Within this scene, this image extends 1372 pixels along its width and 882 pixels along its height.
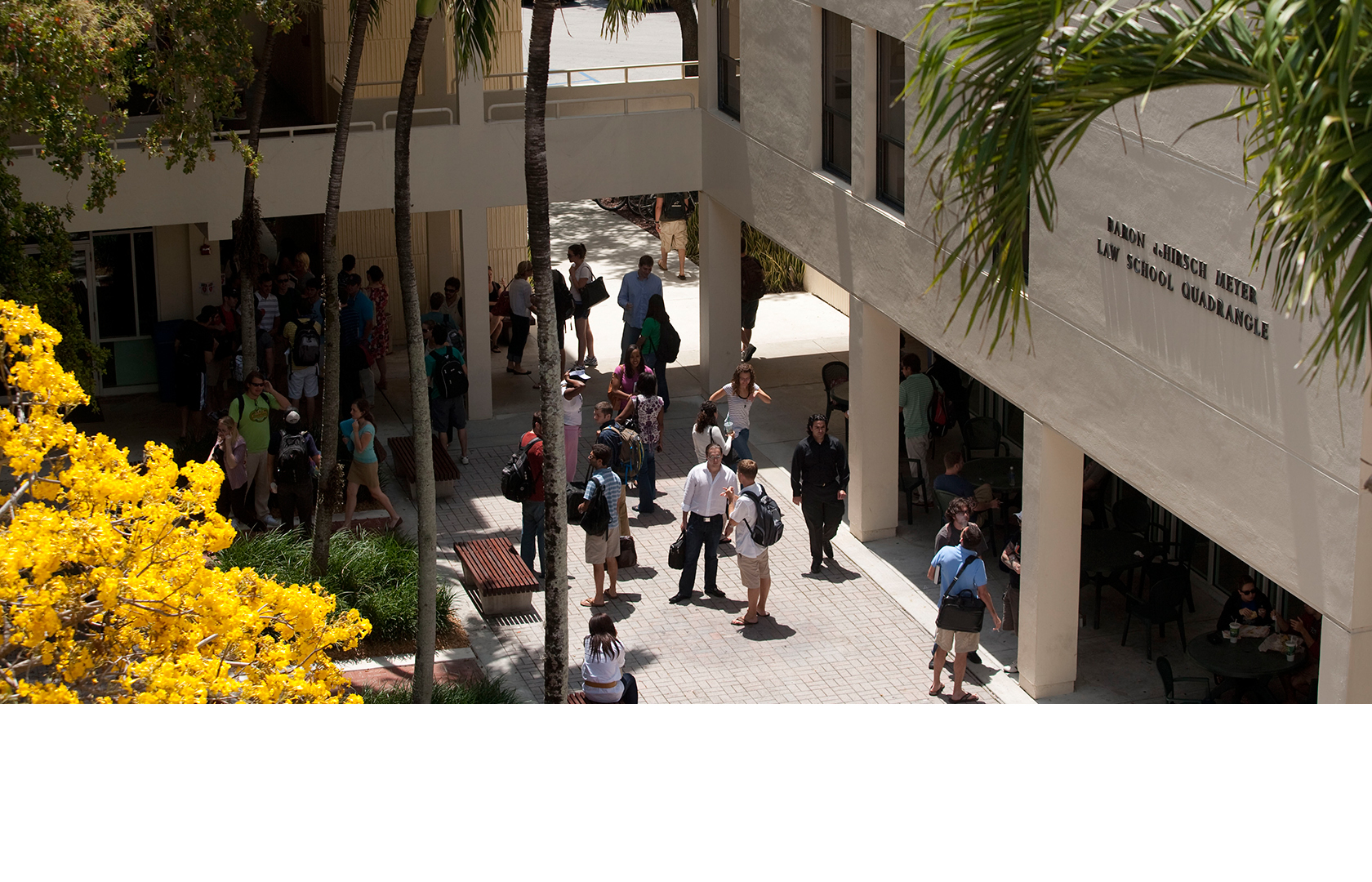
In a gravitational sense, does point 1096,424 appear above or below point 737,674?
above

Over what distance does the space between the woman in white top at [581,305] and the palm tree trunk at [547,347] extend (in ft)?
36.0

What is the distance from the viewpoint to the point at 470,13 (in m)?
14.6

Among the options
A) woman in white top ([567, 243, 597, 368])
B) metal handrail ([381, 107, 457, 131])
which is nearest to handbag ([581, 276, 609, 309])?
woman in white top ([567, 243, 597, 368])

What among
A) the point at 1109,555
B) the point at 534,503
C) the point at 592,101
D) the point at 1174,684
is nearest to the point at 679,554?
the point at 534,503

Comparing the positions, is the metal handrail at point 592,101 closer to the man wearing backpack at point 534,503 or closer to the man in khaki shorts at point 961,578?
the man wearing backpack at point 534,503

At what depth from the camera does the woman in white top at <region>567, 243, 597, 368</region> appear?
895 inches

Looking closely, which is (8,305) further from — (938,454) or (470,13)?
(938,454)

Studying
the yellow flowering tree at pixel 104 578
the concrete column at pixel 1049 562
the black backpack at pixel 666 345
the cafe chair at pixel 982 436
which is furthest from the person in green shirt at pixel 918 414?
the yellow flowering tree at pixel 104 578

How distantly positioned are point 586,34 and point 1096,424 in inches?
1536

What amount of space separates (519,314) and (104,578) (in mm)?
15402

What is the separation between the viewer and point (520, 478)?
1513cm

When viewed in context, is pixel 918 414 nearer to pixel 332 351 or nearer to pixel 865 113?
pixel 865 113

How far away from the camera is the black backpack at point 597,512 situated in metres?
14.6

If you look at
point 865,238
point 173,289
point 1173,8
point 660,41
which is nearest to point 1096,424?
point 865,238
